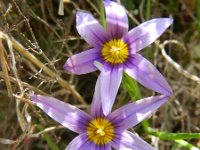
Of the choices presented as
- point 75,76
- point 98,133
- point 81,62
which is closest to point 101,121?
point 98,133

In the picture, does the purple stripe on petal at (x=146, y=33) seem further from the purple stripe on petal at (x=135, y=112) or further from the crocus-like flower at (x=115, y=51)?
the purple stripe on petal at (x=135, y=112)

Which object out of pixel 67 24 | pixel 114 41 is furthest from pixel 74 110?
pixel 67 24

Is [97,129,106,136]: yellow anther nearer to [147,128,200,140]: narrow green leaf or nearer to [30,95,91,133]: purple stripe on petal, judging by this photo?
[30,95,91,133]: purple stripe on petal

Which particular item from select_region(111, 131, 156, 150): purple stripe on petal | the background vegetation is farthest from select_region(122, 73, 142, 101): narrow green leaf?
select_region(111, 131, 156, 150): purple stripe on petal

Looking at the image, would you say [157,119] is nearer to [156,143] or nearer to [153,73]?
[156,143]

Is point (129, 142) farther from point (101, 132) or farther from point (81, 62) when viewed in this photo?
point (81, 62)

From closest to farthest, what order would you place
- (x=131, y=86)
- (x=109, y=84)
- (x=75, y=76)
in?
1. (x=109, y=84)
2. (x=131, y=86)
3. (x=75, y=76)
